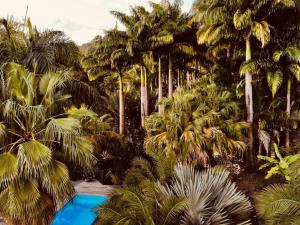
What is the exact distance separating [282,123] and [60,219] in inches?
591

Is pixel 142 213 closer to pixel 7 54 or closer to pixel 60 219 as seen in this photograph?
pixel 60 219

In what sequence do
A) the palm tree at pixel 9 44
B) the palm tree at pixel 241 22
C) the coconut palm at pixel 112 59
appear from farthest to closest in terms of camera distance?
the coconut palm at pixel 112 59 < the palm tree at pixel 241 22 < the palm tree at pixel 9 44

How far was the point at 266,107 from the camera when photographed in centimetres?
2283

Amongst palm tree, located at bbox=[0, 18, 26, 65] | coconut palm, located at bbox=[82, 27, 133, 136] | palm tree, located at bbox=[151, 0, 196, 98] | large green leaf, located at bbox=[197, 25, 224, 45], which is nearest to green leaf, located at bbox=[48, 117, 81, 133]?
palm tree, located at bbox=[0, 18, 26, 65]

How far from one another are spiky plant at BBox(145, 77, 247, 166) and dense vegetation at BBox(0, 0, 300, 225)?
0.21ft

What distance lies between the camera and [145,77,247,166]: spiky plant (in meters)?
14.8


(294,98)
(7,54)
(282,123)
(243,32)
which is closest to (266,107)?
(282,123)

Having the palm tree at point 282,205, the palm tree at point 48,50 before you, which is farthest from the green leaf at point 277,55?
the palm tree at point 282,205

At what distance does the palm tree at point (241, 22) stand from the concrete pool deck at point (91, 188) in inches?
357

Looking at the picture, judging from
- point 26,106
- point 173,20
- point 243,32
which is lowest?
point 26,106

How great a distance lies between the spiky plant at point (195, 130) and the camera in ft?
48.7

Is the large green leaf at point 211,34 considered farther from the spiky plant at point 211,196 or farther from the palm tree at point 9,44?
the spiky plant at point 211,196

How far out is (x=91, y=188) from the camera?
51.1ft

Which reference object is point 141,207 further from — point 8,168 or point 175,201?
point 8,168
